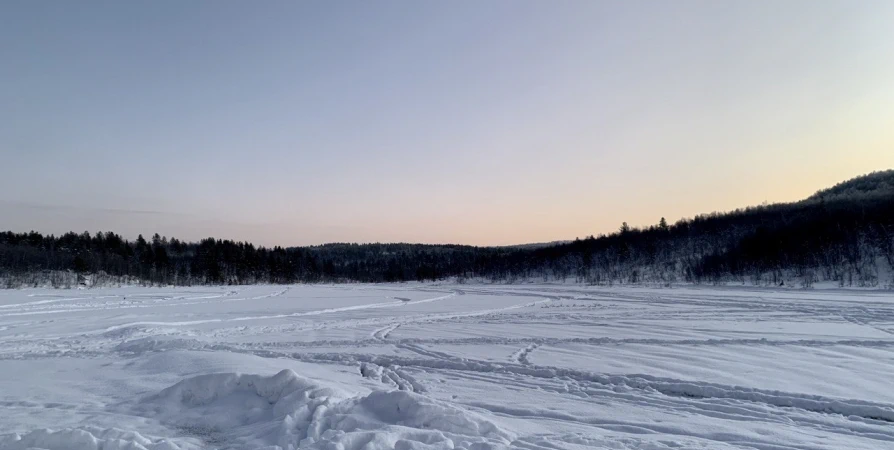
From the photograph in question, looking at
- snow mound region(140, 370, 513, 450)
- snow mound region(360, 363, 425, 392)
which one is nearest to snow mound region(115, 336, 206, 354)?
snow mound region(360, 363, 425, 392)

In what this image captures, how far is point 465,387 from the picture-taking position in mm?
8789

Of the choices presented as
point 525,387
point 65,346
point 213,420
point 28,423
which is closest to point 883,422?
point 525,387

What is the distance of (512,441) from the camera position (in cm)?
543

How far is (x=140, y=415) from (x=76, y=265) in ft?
285

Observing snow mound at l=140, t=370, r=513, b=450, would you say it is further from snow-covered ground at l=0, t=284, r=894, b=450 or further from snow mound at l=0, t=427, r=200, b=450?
snow mound at l=0, t=427, r=200, b=450

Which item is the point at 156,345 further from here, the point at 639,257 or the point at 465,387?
the point at 639,257

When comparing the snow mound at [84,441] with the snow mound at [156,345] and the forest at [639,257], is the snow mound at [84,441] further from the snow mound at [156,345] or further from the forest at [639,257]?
the forest at [639,257]

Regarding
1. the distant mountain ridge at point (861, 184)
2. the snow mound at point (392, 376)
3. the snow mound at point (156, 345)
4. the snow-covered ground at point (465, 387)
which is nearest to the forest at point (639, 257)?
the distant mountain ridge at point (861, 184)

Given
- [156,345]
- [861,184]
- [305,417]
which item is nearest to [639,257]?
[861,184]

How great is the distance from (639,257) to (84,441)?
9027 cm

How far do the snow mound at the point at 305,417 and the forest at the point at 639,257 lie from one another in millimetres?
47315

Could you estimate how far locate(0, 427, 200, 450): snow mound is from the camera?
17.2 feet

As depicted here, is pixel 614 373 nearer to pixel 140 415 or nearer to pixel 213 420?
pixel 213 420

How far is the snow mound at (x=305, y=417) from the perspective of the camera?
5312 mm
